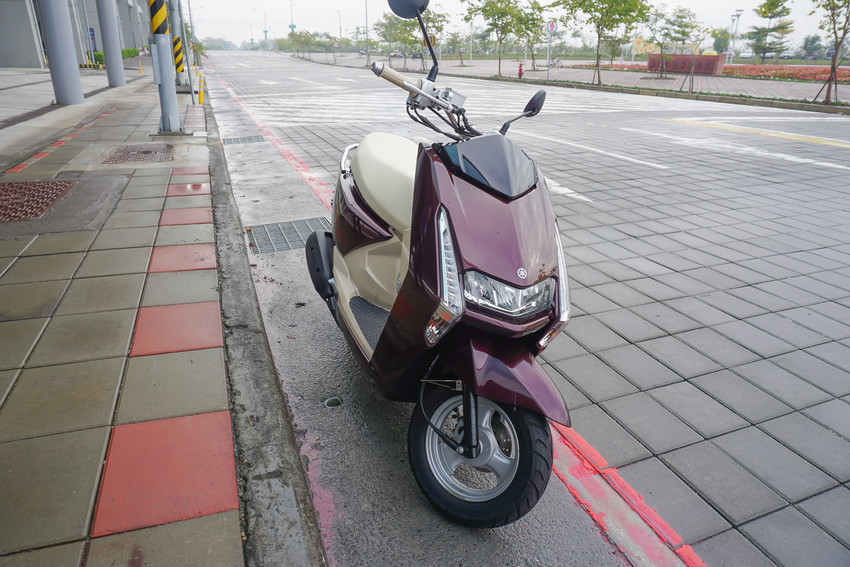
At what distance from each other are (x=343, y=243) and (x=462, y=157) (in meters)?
0.97

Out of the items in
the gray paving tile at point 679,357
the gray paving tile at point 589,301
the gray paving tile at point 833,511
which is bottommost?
the gray paving tile at point 833,511

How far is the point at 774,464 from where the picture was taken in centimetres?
227

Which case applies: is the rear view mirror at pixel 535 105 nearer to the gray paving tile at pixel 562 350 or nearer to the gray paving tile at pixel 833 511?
the gray paving tile at pixel 562 350

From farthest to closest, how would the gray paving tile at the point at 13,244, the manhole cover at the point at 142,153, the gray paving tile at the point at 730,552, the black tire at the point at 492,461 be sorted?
the manhole cover at the point at 142,153, the gray paving tile at the point at 13,244, the gray paving tile at the point at 730,552, the black tire at the point at 492,461

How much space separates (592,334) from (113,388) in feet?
8.05

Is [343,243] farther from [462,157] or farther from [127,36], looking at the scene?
[127,36]

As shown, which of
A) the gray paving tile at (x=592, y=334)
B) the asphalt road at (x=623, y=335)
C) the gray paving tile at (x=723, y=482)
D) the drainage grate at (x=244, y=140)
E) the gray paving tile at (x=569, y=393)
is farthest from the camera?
the drainage grate at (x=244, y=140)

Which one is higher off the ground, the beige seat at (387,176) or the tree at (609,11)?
the tree at (609,11)

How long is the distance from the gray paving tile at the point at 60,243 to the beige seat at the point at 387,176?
242cm

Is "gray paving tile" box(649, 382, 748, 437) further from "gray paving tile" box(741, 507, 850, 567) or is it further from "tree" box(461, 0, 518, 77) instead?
"tree" box(461, 0, 518, 77)

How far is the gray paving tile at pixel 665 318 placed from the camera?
10.9ft

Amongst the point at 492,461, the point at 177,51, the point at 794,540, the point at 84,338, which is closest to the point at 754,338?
the point at 794,540

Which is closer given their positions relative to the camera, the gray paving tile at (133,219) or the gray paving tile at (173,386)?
the gray paving tile at (173,386)

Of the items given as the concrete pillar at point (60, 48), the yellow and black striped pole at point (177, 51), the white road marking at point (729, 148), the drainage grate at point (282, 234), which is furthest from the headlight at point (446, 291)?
the yellow and black striped pole at point (177, 51)
